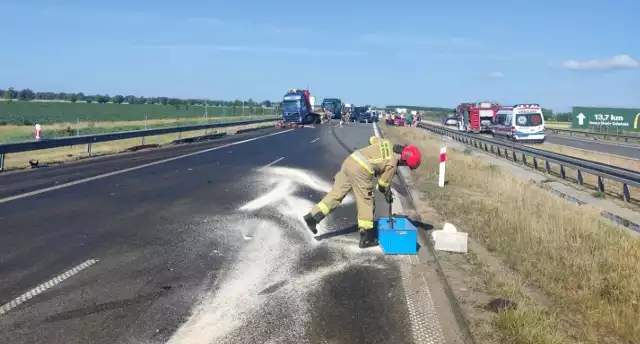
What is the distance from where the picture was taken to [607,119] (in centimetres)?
5353

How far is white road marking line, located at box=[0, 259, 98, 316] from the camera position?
18.9 feet

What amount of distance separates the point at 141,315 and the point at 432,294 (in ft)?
9.49

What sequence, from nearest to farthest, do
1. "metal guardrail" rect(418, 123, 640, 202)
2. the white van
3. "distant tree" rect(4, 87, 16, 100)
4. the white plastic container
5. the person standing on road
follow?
1. the white plastic container
2. "metal guardrail" rect(418, 123, 640, 202)
3. the white van
4. the person standing on road
5. "distant tree" rect(4, 87, 16, 100)

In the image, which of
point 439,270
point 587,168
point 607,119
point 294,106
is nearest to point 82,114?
point 294,106

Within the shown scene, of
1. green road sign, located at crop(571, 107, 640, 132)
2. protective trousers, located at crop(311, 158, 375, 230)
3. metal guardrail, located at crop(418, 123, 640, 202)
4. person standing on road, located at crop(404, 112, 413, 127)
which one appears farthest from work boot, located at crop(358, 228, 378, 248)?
person standing on road, located at crop(404, 112, 413, 127)

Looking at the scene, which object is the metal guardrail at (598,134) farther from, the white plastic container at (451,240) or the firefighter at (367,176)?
the firefighter at (367,176)

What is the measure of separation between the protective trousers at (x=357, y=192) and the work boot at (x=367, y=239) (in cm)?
11

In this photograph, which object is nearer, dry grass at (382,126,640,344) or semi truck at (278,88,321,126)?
dry grass at (382,126,640,344)

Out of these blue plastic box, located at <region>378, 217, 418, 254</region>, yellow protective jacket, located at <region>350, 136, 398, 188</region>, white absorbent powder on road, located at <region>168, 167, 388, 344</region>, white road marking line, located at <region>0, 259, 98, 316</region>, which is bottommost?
white absorbent powder on road, located at <region>168, 167, 388, 344</region>

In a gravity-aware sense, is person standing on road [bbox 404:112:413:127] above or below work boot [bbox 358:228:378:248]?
above

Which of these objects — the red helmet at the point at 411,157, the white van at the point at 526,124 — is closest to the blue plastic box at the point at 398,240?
the red helmet at the point at 411,157

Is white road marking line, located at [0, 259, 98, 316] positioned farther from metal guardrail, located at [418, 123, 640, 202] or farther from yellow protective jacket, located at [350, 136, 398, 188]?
metal guardrail, located at [418, 123, 640, 202]

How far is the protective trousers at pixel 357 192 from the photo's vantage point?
8539 mm

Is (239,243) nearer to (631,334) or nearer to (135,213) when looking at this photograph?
(135,213)
